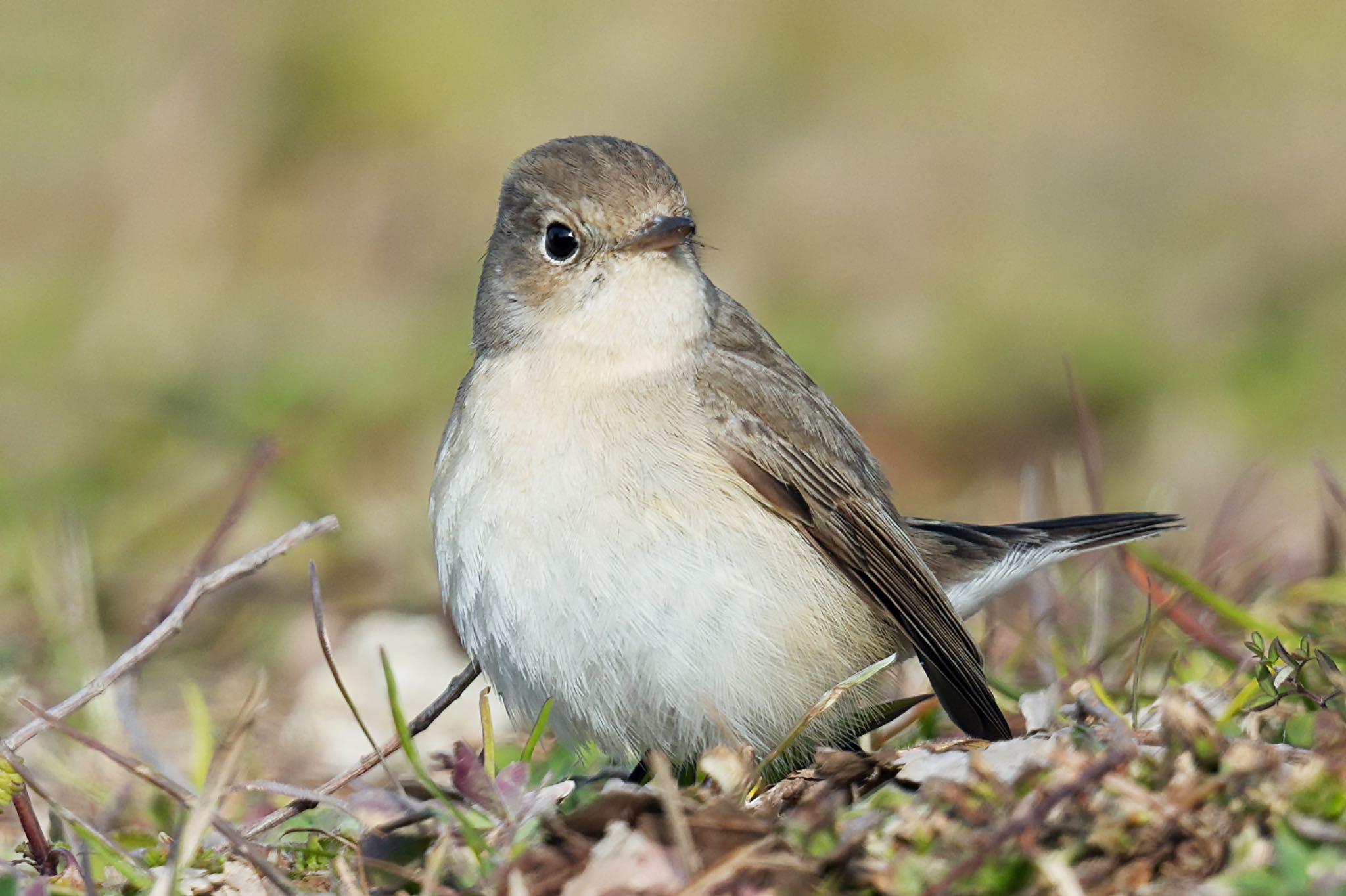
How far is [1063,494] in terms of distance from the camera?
7.71 m

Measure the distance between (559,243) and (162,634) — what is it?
1.76m

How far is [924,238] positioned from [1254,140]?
3.42 metres

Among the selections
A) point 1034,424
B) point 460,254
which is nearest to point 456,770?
point 1034,424

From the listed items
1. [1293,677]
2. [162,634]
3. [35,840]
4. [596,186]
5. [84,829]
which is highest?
[596,186]

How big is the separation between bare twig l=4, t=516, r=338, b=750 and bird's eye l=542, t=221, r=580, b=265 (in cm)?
128

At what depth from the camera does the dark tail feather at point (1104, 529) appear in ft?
17.3

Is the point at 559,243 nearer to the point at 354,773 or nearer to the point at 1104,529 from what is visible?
the point at 354,773

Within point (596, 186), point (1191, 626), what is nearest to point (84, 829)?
point (596, 186)

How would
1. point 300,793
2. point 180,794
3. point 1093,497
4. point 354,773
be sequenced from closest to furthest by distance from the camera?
point 180,794 → point 300,793 → point 354,773 → point 1093,497

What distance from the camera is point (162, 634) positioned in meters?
3.66

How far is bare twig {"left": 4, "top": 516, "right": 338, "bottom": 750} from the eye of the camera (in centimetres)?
359

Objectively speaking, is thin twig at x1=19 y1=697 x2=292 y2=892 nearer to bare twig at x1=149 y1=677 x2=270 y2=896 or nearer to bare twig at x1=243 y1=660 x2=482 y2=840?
bare twig at x1=149 y1=677 x2=270 y2=896

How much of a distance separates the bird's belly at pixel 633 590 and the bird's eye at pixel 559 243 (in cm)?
63

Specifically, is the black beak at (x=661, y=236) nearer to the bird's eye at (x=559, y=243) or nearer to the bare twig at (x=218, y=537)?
the bird's eye at (x=559, y=243)
